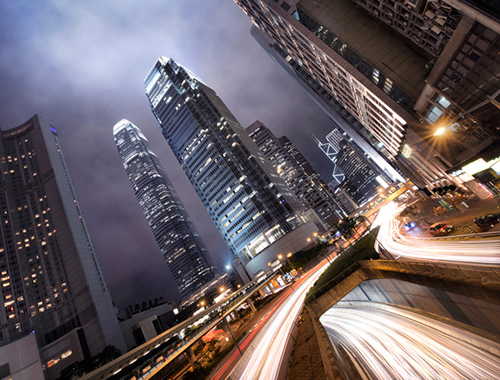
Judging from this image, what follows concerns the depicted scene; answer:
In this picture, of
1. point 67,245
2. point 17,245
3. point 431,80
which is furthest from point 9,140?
point 431,80

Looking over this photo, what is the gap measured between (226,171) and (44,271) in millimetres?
91043

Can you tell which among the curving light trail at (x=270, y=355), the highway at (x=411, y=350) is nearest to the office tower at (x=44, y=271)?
the curving light trail at (x=270, y=355)

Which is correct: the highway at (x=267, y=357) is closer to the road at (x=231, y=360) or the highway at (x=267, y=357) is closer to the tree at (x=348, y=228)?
the road at (x=231, y=360)

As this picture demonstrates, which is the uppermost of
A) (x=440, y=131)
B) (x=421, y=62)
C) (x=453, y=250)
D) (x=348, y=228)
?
(x=421, y=62)

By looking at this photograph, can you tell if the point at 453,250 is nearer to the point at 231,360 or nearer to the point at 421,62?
the point at 231,360

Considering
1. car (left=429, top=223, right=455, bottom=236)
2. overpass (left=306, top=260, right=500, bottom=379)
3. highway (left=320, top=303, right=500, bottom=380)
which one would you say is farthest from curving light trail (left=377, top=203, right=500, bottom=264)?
highway (left=320, top=303, right=500, bottom=380)

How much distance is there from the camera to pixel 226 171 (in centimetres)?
12144

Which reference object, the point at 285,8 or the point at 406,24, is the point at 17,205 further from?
the point at 406,24

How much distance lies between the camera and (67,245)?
9831cm

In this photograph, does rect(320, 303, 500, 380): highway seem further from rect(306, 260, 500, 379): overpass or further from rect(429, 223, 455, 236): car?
rect(429, 223, 455, 236): car

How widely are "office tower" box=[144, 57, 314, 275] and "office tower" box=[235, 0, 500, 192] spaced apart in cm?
6438

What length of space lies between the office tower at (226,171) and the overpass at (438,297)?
268 ft

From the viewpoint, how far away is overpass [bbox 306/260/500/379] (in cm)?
981

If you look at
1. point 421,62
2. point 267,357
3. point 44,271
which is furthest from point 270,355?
point 44,271
